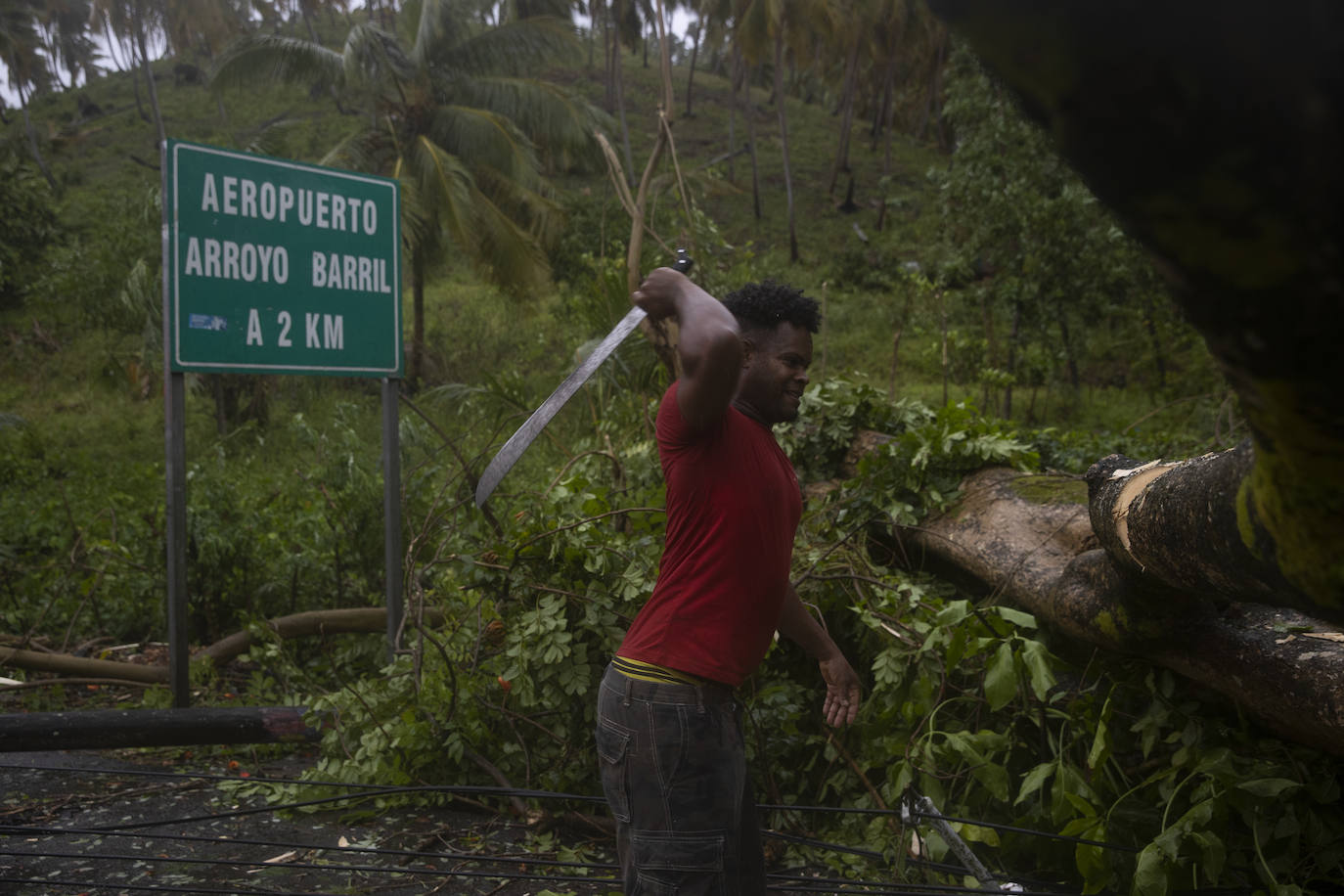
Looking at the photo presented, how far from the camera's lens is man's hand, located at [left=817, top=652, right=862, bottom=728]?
265 cm

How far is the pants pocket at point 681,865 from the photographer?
2.04 meters

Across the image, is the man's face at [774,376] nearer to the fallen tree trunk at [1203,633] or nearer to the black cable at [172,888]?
the fallen tree trunk at [1203,633]

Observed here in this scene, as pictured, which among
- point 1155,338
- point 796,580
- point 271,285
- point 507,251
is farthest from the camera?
point 507,251

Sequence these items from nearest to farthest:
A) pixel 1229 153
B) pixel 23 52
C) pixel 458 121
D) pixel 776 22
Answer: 1. pixel 1229 153
2. pixel 458 121
3. pixel 776 22
4. pixel 23 52

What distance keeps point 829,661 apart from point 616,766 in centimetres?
81

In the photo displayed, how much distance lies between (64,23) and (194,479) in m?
48.6

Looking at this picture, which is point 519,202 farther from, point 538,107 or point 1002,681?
point 1002,681

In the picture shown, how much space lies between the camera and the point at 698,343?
1.92m

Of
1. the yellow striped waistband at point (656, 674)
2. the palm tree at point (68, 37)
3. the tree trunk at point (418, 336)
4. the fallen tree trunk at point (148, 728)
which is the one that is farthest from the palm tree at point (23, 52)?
the yellow striped waistband at point (656, 674)

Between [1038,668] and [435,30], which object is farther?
[435,30]

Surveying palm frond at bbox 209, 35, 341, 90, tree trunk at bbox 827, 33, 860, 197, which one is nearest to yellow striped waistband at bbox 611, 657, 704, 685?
palm frond at bbox 209, 35, 341, 90

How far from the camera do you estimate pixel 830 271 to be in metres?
22.9

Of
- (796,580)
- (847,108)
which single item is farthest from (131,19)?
(796,580)

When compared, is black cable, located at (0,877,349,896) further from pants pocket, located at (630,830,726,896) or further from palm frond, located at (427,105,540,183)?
palm frond, located at (427,105,540,183)
